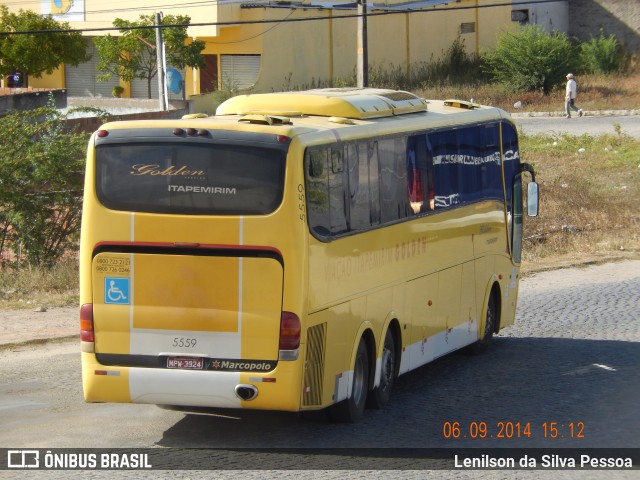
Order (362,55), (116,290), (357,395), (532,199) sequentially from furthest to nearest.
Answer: (362,55) → (532,199) → (357,395) → (116,290)

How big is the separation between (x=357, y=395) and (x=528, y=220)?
17990 millimetres

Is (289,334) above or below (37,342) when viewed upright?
above

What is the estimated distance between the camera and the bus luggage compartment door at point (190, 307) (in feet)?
32.6

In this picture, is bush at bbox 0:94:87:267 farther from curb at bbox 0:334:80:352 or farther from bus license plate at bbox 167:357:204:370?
bus license plate at bbox 167:357:204:370

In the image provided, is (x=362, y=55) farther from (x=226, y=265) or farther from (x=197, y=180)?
(x=226, y=265)

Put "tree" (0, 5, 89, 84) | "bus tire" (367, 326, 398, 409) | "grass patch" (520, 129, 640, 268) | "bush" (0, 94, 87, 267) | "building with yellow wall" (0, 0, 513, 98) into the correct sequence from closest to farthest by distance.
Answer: "bus tire" (367, 326, 398, 409)
"bush" (0, 94, 87, 267)
"grass patch" (520, 129, 640, 268)
"tree" (0, 5, 89, 84)
"building with yellow wall" (0, 0, 513, 98)

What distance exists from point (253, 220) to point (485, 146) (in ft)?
19.4

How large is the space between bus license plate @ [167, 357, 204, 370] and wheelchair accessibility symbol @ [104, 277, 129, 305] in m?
0.63

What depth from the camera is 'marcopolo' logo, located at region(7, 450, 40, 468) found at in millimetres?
9391

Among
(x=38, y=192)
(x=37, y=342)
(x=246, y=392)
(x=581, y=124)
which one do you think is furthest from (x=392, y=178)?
(x=581, y=124)

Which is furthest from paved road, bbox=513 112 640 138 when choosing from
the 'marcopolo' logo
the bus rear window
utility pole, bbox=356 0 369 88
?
the 'marcopolo' logo

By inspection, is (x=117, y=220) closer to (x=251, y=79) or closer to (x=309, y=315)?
(x=309, y=315)

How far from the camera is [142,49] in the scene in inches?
2052

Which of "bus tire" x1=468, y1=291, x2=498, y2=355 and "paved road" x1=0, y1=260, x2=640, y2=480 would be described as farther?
"bus tire" x1=468, y1=291, x2=498, y2=355
